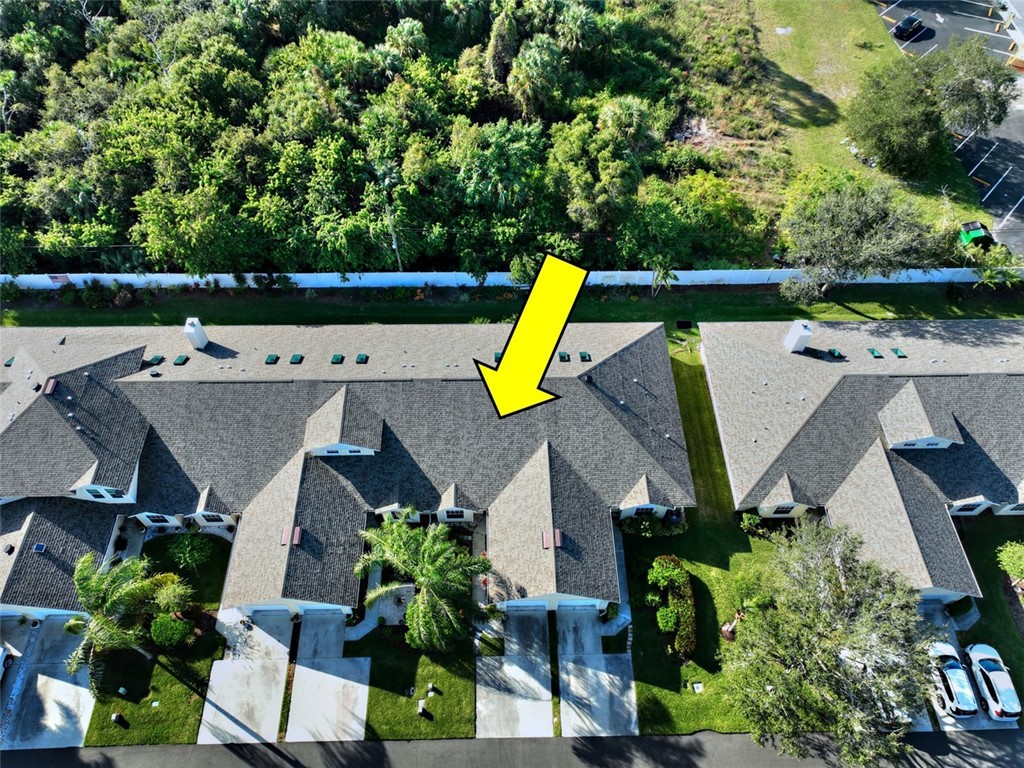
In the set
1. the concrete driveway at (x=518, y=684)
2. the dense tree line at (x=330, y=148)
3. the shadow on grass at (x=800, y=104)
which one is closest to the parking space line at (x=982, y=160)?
the shadow on grass at (x=800, y=104)

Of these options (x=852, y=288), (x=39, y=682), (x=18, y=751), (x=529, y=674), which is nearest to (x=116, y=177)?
(x=39, y=682)

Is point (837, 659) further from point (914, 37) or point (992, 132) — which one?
point (914, 37)

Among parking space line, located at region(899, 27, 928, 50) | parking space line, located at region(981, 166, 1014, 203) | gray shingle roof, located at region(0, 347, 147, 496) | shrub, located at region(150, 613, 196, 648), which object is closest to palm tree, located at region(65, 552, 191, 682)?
shrub, located at region(150, 613, 196, 648)

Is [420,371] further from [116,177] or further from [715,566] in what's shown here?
[116,177]

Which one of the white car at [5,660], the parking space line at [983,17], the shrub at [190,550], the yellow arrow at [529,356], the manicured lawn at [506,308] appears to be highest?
the parking space line at [983,17]

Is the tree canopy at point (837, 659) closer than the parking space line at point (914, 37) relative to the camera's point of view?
Yes

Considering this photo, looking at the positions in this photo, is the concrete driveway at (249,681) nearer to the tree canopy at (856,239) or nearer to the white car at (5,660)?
the white car at (5,660)

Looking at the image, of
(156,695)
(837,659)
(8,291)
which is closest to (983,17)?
(837,659)
